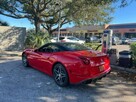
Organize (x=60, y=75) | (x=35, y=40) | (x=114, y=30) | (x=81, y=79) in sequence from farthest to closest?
1. (x=114, y=30)
2. (x=35, y=40)
3. (x=60, y=75)
4. (x=81, y=79)

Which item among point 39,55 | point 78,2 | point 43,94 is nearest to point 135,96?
point 43,94

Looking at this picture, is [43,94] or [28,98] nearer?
[28,98]

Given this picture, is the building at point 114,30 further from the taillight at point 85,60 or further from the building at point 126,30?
the taillight at point 85,60

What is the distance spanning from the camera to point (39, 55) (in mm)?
7883

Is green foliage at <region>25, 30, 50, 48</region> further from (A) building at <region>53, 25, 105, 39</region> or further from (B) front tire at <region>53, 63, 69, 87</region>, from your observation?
(A) building at <region>53, 25, 105, 39</region>

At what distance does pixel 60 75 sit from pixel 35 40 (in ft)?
37.7

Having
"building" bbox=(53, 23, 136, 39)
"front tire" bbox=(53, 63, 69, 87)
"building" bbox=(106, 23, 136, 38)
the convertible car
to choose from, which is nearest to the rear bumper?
the convertible car

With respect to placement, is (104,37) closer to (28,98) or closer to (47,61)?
(47,61)

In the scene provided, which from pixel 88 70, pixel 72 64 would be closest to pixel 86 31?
pixel 72 64

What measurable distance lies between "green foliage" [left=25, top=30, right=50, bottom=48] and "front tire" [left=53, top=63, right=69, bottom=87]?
1107 cm

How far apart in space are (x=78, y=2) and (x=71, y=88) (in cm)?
1069

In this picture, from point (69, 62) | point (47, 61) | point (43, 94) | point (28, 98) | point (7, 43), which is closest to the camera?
point (28, 98)

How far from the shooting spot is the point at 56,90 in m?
6.12

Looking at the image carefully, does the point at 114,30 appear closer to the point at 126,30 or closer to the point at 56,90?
the point at 126,30
